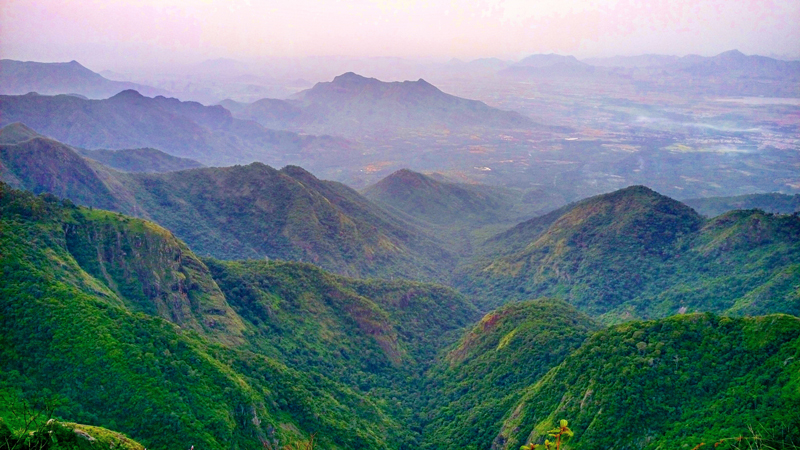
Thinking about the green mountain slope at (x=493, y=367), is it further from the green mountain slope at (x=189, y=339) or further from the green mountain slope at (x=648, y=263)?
the green mountain slope at (x=648, y=263)

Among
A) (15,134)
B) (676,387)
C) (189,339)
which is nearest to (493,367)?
(676,387)

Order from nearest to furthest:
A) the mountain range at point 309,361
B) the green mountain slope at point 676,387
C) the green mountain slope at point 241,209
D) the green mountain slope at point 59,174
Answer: the green mountain slope at point 676,387 < the mountain range at point 309,361 < the green mountain slope at point 59,174 < the green mountain slope at point 241,209

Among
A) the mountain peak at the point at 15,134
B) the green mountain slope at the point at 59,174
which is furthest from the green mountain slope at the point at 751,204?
the mountain peak at the point at 15,134

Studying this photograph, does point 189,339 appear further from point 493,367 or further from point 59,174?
point 59,174

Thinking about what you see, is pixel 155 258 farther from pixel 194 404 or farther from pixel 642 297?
pixel 642 297

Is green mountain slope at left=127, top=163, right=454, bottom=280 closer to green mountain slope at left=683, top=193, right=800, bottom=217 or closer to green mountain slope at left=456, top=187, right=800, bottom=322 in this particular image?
green mountain slope at left=456, top=187, right=800, bottom=322

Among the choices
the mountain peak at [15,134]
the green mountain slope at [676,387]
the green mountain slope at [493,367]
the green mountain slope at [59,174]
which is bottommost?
the green mountain slope at [493,367]

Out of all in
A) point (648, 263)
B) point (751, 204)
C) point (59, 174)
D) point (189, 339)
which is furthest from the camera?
point (751, 204)
